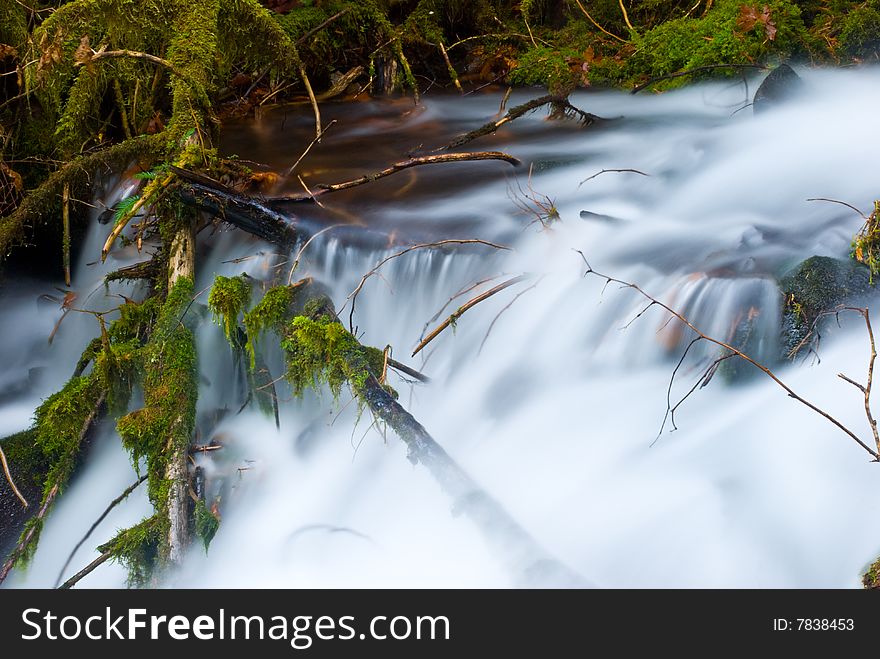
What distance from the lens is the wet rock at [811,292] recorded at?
9.97 ft

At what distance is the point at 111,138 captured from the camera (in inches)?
198

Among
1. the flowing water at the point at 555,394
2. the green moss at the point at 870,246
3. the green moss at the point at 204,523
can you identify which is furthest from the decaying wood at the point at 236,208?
the green moss at the point at 870,246

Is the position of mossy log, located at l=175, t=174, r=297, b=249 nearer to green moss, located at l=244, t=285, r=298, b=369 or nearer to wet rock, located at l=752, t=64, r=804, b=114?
green moss, located at l=244, t=285, r=298, b=369

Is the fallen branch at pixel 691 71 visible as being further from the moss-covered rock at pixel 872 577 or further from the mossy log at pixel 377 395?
the moss-covered rock at pixel 872 577

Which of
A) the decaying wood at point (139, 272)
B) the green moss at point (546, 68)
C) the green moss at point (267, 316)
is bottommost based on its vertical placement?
the green moss at point (267, 316)

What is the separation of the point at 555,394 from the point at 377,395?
0.89 m

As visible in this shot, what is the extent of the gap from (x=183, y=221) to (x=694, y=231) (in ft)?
7.99

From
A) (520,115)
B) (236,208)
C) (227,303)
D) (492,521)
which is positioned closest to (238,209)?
(236,208)

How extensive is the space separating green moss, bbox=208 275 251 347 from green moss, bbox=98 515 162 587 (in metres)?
0.83

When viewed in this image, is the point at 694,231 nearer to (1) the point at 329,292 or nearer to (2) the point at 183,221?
(1) the point at 329,292

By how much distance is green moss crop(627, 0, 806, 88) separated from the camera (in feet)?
16.8

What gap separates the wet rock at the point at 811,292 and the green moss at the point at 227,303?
7.16 ft

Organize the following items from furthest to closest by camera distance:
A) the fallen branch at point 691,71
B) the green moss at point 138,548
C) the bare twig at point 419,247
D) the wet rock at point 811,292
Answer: the fallen branch at point 691,71
the bare twig at point 419,247
the wet rock at point 811,292
the green moss at point 138,548

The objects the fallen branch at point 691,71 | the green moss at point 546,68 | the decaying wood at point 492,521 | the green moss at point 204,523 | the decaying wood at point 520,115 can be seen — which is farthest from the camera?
the green moss at point 546,68
